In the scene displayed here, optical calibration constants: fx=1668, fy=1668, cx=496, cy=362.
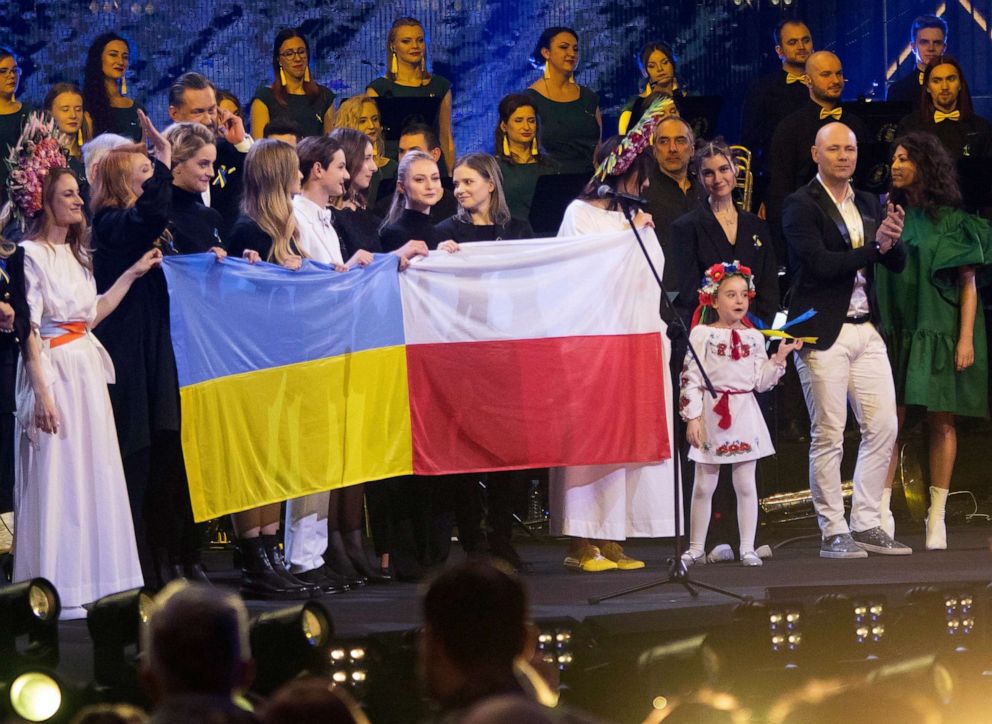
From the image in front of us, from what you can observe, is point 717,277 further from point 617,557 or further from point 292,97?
point 292,97

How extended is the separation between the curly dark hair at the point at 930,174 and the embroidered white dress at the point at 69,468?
4.14 meters

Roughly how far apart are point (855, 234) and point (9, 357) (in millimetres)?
4020

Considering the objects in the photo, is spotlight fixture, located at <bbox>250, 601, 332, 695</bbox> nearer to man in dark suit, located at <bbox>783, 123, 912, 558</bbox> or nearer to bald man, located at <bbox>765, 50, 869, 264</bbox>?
man in dark suit, located at <bbox>783, 123, 912, 558</bbox>

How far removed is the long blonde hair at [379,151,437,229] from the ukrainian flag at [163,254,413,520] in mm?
470

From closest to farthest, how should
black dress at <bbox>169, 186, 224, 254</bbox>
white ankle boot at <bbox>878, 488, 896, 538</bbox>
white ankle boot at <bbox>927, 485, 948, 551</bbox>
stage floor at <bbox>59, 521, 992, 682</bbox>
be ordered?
stage floor at <bbox>59, 521, 992, 682</bbox>, black dress at <bbox>169, 186, 224, 254</bbox>, white ankle boot at <bbox>927, 485, 948, 551</bbox>, white ankle boot at <bbox>878, 488, 896, 538</bbox>

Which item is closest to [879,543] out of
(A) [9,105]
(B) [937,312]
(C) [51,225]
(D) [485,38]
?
(B) [937,312]

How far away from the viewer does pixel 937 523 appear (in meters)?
8.12

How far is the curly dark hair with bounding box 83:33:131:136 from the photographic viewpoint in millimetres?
9508

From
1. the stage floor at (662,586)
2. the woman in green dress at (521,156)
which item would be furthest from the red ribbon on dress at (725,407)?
the woman in green dress at (521,156)

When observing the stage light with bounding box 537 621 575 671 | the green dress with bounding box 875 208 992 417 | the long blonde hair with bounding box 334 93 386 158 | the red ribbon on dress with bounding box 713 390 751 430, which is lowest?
the stage light with bounding box 537 621 575 671

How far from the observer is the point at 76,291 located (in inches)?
261

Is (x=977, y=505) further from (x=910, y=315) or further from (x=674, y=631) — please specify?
(x=674, y=631)

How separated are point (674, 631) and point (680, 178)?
311 cm

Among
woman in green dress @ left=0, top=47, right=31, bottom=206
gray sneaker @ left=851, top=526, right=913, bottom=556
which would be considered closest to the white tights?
gray sneaker @ left=851, top=526, right=913, bottom=556
